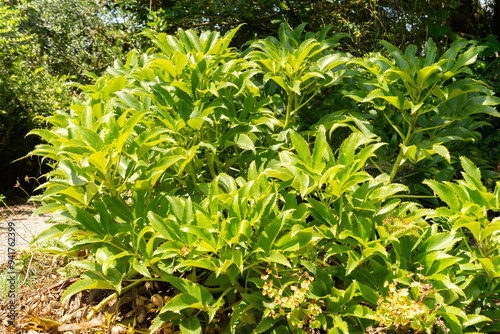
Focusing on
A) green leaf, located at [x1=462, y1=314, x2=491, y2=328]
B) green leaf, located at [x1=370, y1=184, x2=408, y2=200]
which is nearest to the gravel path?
green leaf, located at [x1=370, y1=184, x2=408, y2=200]

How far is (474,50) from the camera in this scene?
2248 millimetres

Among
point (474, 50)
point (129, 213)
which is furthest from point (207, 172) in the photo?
point (474, 50)

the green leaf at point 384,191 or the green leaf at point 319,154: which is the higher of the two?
the green leaf at point 319,154

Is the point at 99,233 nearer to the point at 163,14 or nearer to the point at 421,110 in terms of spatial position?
the point at 421,110

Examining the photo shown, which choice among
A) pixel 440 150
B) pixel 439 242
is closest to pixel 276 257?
pixel 439 242

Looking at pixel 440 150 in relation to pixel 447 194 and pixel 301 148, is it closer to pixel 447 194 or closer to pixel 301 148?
pixel 447 194

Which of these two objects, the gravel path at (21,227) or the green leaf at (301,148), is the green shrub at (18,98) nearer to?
the gravel path at (21,227)

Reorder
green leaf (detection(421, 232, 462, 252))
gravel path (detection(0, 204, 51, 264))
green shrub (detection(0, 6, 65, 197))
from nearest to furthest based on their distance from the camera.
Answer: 1. green leaf (detection(421, 232, 462, 252))
2. gravel path (detection(0, 204, 51, 264))
3. green shrub (detection(0, 6, 65, 197))

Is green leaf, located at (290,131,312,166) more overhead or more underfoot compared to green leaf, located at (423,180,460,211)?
more overhead

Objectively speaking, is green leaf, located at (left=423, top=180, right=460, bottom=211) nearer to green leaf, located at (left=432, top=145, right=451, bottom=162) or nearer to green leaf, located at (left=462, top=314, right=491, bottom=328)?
green leaf, located at (left=432, top=145, right=451, bottom=162)

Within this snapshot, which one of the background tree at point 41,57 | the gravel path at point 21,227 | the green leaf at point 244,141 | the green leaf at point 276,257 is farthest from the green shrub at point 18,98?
the green leaf at point 276,257

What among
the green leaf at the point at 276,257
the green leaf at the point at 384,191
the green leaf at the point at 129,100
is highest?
the green leaf at the point at 129,100

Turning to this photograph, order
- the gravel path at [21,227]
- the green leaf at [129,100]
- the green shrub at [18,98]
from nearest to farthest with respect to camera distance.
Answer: the green leaf at [129,100]
the gravel path at [21,227]
the green shrub at [18,98]

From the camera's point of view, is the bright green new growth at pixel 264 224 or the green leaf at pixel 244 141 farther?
the green leaf at pixel 244 141
